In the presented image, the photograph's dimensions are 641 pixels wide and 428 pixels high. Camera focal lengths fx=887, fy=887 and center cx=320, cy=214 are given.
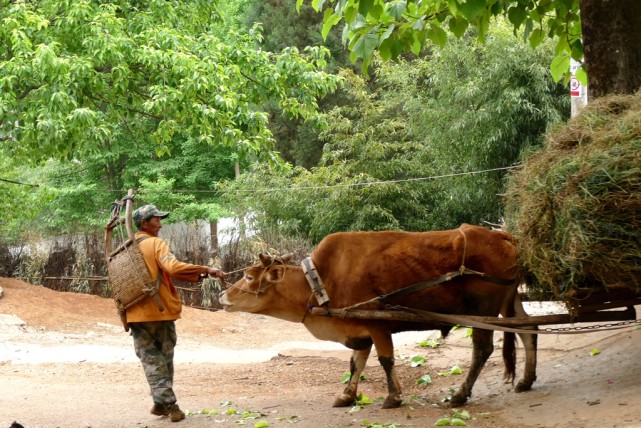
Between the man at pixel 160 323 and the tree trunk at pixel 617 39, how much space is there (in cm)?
417

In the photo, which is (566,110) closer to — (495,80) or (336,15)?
(495,80)

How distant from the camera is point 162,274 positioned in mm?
8203

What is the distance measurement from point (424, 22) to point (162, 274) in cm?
336

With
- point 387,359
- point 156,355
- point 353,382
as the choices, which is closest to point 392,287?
point 387,359

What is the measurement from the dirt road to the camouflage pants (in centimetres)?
29

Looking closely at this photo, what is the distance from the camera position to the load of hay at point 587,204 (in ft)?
20.6

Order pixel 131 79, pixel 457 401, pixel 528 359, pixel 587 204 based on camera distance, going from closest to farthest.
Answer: pixel 587 204 → pixel 457 401 → pixel 528 359 → pixel 131 79

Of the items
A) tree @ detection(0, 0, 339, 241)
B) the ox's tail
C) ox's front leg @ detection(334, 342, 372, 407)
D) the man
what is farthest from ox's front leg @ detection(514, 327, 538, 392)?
tree @ detection(0, 0, 339, 241)

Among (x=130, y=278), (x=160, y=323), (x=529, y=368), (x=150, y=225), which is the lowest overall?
(x=529, y=368)

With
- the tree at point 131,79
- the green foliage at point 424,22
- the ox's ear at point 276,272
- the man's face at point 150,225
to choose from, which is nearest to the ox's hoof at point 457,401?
the ox's ear at point 276,272

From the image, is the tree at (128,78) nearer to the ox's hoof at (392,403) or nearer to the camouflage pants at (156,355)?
the camouflage pants at (156,355)

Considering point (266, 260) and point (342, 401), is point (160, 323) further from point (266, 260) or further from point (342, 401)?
point (342, 401)

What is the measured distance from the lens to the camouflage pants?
26.6 ft

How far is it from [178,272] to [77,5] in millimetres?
6163
